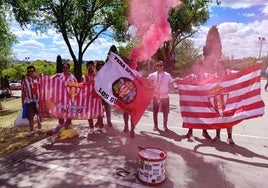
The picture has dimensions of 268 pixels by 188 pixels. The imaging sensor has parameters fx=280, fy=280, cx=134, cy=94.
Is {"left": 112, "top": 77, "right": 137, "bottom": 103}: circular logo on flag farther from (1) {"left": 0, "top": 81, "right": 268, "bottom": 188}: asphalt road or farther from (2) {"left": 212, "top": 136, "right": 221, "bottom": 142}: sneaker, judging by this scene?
(2) {"left": 212, "top": 136, "right": 221, "bottom": 142}: sneaker

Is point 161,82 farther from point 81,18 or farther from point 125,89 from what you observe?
point 81,18

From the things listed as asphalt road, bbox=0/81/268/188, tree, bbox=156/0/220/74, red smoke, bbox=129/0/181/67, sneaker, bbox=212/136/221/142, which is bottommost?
asphalt road, bbox=0/81/268/188

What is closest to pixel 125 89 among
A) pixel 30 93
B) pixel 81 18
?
pixel 30 93

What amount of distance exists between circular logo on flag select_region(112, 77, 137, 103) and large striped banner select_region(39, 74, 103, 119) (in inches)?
37.0

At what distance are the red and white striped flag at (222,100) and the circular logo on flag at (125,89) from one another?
50.5 inches

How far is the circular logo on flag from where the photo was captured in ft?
21.9

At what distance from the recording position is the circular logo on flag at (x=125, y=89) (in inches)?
262

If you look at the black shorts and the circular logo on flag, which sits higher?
the circular logo on flag

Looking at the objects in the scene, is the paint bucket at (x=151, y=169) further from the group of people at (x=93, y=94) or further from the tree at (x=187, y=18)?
the tree at (x=187, y=18)

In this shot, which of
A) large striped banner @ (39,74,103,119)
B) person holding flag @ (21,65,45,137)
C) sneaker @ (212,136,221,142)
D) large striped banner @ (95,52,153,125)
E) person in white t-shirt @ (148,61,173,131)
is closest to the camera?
large striped banner @ (95,52,153,125)

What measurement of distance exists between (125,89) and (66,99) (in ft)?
5.79

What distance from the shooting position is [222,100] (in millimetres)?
6715

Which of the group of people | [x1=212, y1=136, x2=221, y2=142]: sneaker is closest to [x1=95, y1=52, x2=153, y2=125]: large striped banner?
the group of people

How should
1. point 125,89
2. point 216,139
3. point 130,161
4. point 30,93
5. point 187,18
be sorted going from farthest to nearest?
point 187,18 < point 30,93 < point 216,139 < point 125,89 < point 130,161
